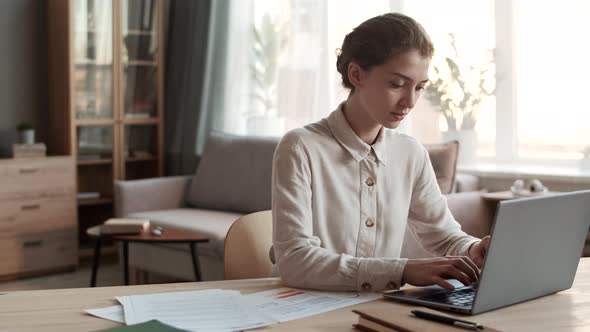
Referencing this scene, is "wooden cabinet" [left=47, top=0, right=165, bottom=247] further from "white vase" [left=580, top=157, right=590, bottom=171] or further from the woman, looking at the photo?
the woman

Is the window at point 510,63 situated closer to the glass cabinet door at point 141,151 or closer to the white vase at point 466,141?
the white vase at point 466,141

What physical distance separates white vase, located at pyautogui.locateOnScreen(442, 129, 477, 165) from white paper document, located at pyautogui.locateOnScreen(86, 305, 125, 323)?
323 cm

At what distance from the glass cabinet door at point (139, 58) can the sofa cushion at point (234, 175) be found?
700 millimetres

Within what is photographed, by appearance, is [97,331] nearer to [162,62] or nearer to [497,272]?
[497,272]

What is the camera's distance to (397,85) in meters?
1.75

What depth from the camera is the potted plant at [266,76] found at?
521 cm

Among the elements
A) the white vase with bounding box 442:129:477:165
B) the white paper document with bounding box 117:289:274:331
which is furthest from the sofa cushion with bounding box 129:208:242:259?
the white paper document with bounding box 117:289:274:331

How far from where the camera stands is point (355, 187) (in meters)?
1.86

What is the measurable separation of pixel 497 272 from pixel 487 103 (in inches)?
120

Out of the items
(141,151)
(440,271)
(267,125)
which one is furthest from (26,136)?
(440,271)

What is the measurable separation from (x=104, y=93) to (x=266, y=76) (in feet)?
3.40

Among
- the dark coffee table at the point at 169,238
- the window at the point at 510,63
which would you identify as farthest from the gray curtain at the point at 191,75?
the dark coffee table at the point at 169,238

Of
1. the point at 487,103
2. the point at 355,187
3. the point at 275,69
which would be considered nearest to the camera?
the point at 355,187

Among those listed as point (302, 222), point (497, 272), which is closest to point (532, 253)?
point (497, 272)
